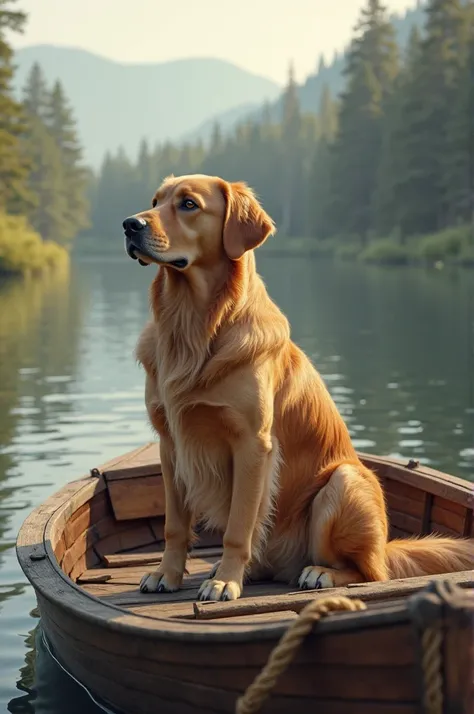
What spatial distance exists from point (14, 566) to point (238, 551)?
2950mm

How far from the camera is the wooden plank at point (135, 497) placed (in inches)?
247

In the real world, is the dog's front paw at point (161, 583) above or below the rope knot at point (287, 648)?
below

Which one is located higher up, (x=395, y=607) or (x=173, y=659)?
(x=395, y=607)

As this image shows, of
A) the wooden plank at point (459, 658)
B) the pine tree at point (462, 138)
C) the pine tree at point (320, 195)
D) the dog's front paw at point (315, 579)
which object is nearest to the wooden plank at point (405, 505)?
the dog's front paw at point (315, 579)

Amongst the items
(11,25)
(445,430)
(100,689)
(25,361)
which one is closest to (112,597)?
(100,689)

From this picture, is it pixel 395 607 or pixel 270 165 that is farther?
pixel 270 165

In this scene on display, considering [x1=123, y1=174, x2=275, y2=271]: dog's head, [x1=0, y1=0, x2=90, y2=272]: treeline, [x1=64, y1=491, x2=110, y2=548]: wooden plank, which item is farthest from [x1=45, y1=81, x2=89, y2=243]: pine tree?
[x1=123, y1=174, x2=275, y2=271]: dog's head

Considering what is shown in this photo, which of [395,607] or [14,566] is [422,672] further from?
[14,566]

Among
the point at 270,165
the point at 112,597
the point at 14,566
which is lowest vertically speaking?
the point at 14,566

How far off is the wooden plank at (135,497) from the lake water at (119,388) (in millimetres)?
856

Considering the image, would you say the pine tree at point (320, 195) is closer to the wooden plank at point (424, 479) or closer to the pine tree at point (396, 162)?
the pine tree at point (396, 162)

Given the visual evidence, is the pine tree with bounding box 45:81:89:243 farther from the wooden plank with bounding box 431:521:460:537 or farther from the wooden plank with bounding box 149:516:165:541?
the wooden plank with bounding box 431:521:460:537

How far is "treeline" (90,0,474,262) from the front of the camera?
4850 cm

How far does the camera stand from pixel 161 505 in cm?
639
